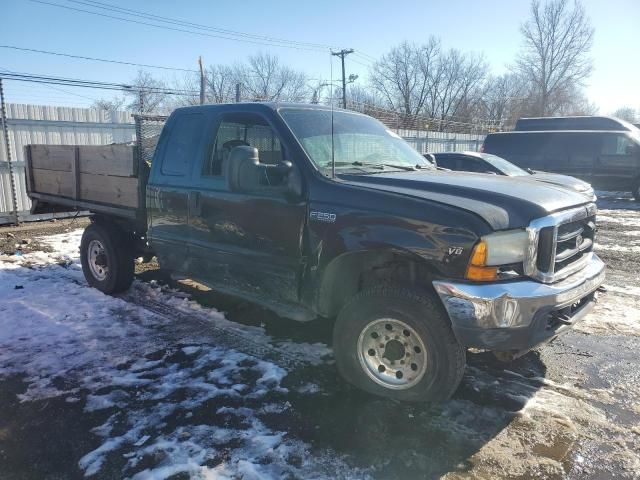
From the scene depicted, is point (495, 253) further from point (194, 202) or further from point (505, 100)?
point (505, 100)

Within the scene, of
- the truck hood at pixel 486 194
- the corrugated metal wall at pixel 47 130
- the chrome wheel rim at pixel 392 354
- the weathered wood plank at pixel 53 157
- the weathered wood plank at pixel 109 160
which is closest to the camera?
the truck hood at pixel 486 194

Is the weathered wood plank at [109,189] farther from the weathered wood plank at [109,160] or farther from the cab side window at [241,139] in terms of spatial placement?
the cab side window at [241,139]

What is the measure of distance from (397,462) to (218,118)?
3210mm

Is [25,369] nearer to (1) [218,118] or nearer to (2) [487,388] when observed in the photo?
(1) [218,118]

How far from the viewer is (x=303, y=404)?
3402 millimetres

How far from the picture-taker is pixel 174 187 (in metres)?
4.67

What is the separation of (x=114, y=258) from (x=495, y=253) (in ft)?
14.4

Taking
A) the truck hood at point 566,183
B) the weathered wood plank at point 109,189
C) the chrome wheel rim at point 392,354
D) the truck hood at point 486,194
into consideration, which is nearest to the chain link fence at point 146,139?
the weathered wood plank at point 109,189

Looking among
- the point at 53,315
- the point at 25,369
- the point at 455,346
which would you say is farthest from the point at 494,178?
the point at 53,315

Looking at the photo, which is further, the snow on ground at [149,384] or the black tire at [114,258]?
the black tire at [114,258]

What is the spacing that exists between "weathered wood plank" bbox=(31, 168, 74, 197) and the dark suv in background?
45.4 ft

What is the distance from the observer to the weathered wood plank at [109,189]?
5293 millimetres

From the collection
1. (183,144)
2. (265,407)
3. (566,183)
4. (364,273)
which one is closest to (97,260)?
(183,144)

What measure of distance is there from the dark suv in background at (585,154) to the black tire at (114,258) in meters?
13.7
